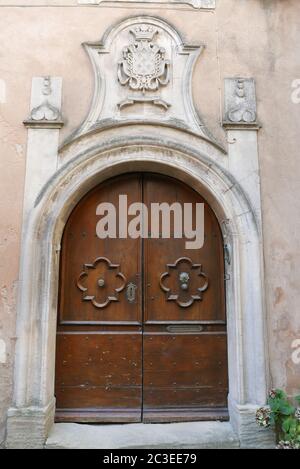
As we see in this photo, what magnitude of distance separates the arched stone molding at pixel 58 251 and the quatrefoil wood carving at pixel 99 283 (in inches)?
11.2

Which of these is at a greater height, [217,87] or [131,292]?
[217,87]

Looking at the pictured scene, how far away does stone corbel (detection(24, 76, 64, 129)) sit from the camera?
11.3ft

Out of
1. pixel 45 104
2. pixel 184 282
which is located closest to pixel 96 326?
pixel 184 282

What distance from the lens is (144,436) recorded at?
124 inches

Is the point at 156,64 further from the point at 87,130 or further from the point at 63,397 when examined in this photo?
the point at 63,397

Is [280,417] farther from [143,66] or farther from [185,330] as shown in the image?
[143,66]

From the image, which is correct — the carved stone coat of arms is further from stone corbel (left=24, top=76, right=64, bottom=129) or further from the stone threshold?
the stone threshold

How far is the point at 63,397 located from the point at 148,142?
2.48 metres

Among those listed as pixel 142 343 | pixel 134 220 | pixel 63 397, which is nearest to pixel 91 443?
pixel 63 397

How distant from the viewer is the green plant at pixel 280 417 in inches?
115

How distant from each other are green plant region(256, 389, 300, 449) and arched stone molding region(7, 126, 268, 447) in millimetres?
88

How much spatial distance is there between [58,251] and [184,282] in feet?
4.00

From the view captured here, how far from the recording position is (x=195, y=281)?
360 cm

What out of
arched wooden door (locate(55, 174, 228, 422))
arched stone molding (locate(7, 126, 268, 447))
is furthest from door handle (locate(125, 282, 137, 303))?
arched stone molding (locate(7, 126, 268, 447))
